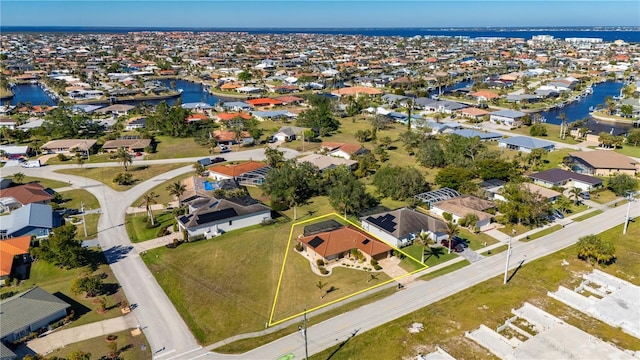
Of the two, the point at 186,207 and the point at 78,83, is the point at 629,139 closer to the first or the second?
the point at 186,207

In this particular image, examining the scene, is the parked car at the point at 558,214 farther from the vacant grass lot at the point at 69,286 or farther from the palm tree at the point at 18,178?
the palm tree at the point at 18,178

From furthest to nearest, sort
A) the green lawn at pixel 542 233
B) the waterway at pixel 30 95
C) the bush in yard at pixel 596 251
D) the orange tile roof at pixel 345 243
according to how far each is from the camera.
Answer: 1. the waterway at pixel 30 95
2. the green lawn at pixel 542 233
3. the orange tile roof at pixel 345 243
4. the bush in yard at pixel 596 251

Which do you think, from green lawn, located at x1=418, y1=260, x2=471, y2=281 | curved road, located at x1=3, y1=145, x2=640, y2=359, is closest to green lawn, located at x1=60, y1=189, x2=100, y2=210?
curved road, located at x1=3, y1=145, x2=640, y2=359

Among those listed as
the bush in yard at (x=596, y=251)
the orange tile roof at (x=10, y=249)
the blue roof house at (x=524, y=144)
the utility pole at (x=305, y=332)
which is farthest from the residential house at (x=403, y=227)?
the blue roof house at (x=524, y=144)

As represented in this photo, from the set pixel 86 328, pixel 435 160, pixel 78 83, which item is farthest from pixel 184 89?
pixel 86 328

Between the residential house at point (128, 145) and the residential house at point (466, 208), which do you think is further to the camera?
the residential house at point (128, 145)

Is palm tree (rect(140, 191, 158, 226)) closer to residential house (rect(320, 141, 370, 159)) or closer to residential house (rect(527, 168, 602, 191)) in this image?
residential house (rect(320, 141, 370, 159))

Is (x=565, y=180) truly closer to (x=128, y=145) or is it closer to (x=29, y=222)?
(x=29, y=222)
